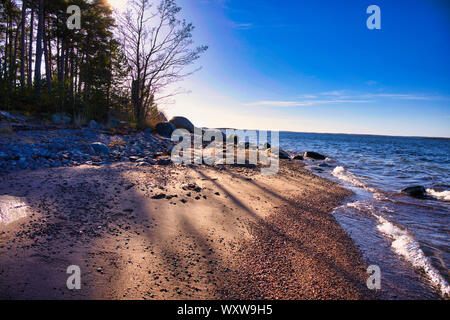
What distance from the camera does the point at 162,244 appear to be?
293cm

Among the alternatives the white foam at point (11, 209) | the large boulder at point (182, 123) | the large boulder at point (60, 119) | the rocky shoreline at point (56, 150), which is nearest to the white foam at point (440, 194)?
the rocky shoreline at point (56, 150)

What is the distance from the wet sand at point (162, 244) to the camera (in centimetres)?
217

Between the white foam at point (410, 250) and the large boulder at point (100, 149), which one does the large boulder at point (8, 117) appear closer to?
the large boulder at point (100, 149)

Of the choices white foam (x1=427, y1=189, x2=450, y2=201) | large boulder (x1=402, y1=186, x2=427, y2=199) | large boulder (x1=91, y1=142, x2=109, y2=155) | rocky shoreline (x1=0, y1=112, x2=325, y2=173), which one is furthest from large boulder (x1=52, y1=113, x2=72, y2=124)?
white foam (x1=427, y1=189, x2=450, y2=201)

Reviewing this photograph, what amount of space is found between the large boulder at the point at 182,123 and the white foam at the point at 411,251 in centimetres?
1784

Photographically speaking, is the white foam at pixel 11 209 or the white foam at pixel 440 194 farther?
the white foam at pixel 440 194

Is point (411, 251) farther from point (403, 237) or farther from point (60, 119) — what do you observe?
point (60, 119)

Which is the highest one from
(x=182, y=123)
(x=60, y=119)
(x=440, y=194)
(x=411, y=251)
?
(x=182, y=123)

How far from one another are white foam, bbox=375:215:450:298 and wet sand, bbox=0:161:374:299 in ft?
2.71

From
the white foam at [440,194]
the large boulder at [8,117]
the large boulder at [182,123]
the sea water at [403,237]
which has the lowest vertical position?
the sea water at [403,237]

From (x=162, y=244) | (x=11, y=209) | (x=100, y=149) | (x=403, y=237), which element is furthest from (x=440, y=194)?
(x=100, y=149)

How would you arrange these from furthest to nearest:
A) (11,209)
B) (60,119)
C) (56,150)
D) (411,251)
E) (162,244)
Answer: (60,119), (56,150), (411,251), (11,209), (162,244)

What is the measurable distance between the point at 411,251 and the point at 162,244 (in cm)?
421

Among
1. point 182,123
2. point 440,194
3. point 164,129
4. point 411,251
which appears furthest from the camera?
point 182,123
